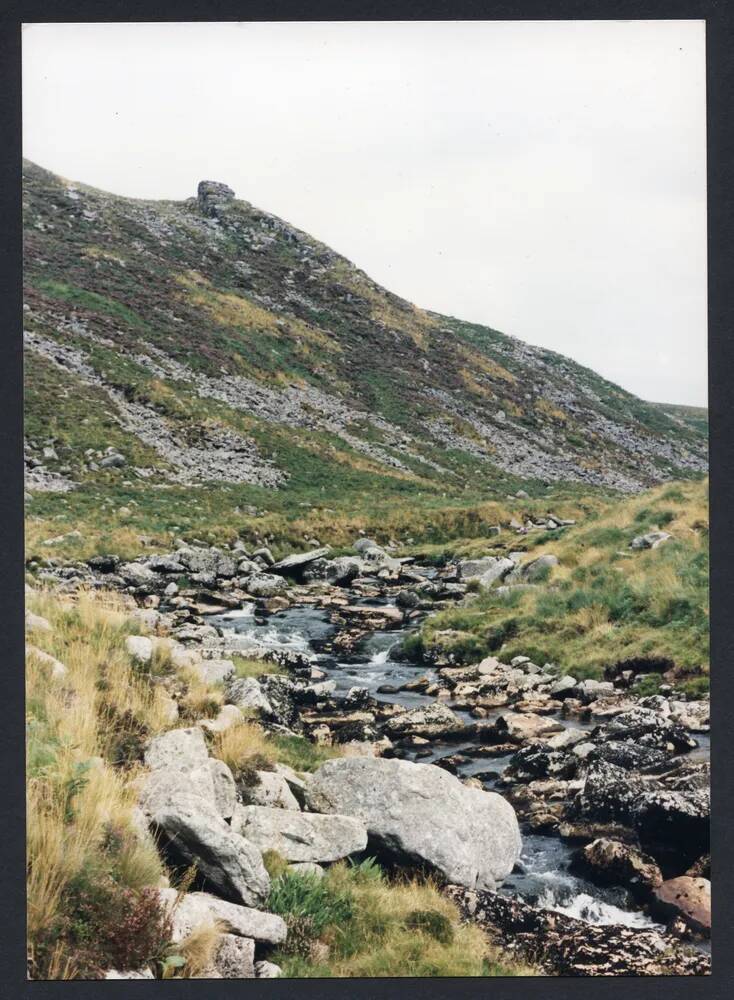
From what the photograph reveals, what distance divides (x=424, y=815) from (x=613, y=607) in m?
Result: 3.22

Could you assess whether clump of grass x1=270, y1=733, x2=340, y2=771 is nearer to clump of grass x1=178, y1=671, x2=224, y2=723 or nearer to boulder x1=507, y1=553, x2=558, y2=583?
clump of grass x1=178, y1=671, x2=224, y2=723

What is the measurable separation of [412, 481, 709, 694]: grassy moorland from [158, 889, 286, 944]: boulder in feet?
11.6

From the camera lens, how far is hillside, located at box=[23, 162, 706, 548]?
8.09 meters

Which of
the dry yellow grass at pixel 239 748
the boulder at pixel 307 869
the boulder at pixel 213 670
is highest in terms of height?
the boulder at pixel 213 670

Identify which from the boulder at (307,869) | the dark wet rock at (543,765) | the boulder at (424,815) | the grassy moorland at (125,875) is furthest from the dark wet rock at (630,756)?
the boulder at (307,869)

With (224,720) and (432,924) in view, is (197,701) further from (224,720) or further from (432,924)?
(432,924)

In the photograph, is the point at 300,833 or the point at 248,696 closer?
the point at 300,833

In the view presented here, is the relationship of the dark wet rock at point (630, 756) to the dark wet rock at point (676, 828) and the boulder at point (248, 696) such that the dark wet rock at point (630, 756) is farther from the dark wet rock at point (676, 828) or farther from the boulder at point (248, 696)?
the boulder at point (248, 696)

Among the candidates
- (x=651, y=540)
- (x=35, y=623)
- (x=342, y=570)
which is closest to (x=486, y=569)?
(x=342, y=570)

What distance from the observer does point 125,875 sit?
413 centimetres

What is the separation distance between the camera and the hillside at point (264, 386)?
809 centimetres

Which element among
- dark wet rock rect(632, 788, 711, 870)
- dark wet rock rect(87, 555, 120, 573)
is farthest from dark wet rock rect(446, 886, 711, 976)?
dark wet rock rect(87, 555, 120, 573)

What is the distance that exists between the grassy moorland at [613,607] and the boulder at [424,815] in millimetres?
1982

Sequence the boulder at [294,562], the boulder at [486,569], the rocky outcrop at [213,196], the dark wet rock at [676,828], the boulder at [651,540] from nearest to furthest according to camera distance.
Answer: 1. the dark wet rock at [676,828]
2. the rocky outcrop at [213,196]
3. the boulder at [651,540]
4. the boulder at [294,562]
5. the boulder at [486,569]
